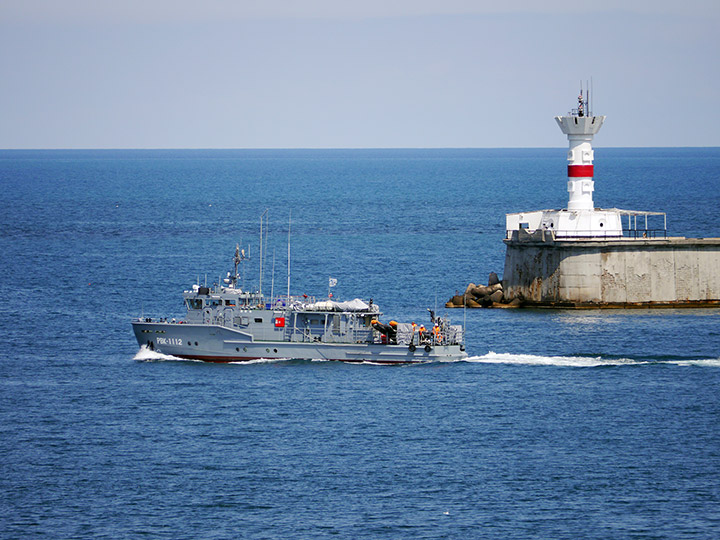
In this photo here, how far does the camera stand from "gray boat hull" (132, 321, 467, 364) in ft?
199

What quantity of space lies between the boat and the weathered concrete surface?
13753mm

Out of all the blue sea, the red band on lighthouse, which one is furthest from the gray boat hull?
the red band on lighthouse

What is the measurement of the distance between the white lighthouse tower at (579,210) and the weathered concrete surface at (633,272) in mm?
1944

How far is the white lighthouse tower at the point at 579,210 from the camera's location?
74.8m

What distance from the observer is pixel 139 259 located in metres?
102

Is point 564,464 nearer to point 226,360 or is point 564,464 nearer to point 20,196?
point 226,360

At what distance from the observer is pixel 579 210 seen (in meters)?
75.8

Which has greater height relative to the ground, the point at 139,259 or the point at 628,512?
the point at 139,259

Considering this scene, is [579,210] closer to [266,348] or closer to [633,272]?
[633,272]

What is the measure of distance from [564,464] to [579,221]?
1285 inches

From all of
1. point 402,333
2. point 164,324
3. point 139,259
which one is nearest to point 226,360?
point 164,324

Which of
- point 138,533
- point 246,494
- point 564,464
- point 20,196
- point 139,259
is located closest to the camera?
point 138,533

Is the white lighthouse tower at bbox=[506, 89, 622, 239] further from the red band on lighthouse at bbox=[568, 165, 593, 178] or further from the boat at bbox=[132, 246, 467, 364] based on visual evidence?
the boat at bbox=[132, 246, 467, 364]

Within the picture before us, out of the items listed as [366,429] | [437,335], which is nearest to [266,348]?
[437,335]
